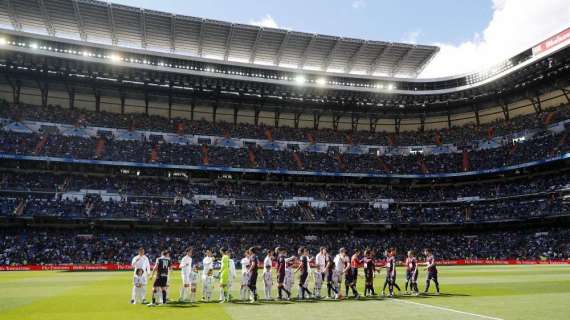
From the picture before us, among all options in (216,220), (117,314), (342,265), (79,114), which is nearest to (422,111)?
(216,220)

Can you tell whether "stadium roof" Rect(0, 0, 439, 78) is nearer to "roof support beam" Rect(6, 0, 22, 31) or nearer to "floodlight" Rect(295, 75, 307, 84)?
"roof support beam" Rect(6, 0, 22, 31)

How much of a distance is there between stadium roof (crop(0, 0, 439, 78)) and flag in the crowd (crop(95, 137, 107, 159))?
48.0 ft

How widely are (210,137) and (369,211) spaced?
2755 centimetres

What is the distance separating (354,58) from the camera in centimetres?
7181

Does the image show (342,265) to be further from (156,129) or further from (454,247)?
(156,129)

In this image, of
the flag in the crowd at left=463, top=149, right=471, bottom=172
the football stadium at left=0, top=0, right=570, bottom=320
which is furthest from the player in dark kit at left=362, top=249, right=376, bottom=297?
the flag in the crowd at left=463, top=149, right=471, bottom=172

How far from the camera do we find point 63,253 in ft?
155

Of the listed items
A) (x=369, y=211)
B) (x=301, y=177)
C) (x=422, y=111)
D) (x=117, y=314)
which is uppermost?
(x=422, y=111)

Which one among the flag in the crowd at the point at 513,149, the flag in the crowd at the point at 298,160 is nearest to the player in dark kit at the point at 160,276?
the flag in the crowd at the point at 298,160

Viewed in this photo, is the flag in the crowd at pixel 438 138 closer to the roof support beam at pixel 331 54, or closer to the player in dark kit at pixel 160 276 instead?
the roof support beam at pixel 331 54

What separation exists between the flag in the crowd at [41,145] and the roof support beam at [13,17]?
53.1ft

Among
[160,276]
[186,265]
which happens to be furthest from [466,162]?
[160,276]

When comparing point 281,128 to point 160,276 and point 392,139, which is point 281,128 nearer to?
point 392,139

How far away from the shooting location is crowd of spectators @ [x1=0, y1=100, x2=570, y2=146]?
6153 cm
